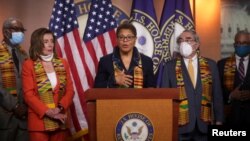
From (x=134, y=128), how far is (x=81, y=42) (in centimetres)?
251

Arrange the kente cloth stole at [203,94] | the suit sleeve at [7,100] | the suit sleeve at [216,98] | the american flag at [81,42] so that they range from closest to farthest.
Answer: the kente cloth stole at [203,94], the suit sleeve at [216,98], the suit sleeve at [7,100], the american flag at [81,42]

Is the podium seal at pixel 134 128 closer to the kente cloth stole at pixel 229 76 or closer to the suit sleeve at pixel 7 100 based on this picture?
the suit sleeve at pixel 7 100

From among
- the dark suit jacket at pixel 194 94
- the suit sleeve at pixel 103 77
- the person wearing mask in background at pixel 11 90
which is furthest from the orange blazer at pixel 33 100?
the dark suit jacket at pixel 194 94

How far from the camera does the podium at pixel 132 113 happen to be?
117 inches

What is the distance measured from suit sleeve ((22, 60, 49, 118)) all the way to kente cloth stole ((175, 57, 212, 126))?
120cm

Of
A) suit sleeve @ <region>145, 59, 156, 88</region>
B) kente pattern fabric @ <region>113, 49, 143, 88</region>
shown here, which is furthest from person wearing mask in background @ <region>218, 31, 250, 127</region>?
kente pattern fabric @ <region>113, 49, 143, 88</region>

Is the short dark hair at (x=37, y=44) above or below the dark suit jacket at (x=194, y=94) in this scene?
above

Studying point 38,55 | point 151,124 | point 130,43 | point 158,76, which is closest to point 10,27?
point 38,55

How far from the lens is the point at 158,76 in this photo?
17.3 feet

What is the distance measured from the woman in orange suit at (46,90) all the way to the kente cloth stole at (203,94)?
3.26 feet

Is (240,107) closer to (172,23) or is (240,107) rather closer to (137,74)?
(172,23)

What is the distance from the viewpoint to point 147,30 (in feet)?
17.5

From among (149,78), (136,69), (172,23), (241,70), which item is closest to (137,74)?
(136,69)

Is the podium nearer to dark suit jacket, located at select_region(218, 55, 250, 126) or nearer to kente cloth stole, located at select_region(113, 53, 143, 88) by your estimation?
kente cloth stole, located at select_region(113, 53, 143, 88)
